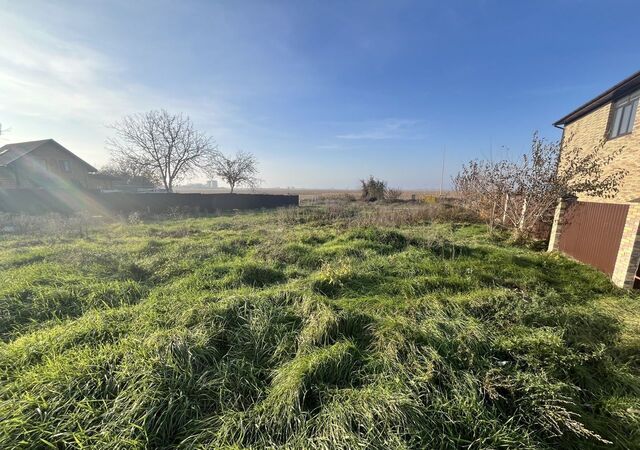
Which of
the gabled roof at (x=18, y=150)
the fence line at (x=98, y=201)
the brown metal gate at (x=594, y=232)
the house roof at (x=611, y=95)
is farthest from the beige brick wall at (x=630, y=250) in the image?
the gabled roof at (x=18, y=150)

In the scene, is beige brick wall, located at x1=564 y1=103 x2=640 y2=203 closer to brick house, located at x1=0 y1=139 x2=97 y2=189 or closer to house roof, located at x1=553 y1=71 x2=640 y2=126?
house roof, located at x1=553 y1=71 x2=640 y2=126

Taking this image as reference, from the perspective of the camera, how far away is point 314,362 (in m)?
2.53

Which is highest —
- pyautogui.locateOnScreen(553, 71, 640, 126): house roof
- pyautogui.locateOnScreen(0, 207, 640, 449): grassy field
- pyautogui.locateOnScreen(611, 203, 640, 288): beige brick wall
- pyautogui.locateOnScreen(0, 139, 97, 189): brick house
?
pyautogui.locateOnScreen(553, 71, 640, 126): house roof

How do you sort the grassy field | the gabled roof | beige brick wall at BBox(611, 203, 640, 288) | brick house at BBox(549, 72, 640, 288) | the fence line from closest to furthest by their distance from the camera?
the grassy field, beige brick wall at BBox(611, 203, 640, 288), brick house at BBox(549, 72, 640, 288), the fence line, the gabled roof

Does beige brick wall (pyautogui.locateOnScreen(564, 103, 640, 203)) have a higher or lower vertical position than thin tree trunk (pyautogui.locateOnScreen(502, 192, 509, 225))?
higher

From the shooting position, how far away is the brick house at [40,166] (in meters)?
20.4

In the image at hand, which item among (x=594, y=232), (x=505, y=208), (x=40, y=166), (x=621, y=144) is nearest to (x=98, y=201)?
(x=40, y=166)

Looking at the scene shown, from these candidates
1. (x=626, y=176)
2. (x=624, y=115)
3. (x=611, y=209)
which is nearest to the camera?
(x=611, y=209)

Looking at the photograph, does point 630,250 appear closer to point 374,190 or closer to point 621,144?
point 621,144

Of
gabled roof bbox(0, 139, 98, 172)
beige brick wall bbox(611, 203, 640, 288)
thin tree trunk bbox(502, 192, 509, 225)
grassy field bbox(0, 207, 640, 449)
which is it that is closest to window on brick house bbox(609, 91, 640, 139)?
thin tree trunk bbox(502, 192, 509, 225)

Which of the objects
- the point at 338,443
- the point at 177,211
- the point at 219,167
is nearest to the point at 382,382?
the point at 338,443

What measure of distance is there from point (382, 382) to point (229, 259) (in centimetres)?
471

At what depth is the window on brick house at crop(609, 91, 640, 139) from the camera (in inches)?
377

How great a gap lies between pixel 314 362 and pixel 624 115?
15.7 meters
